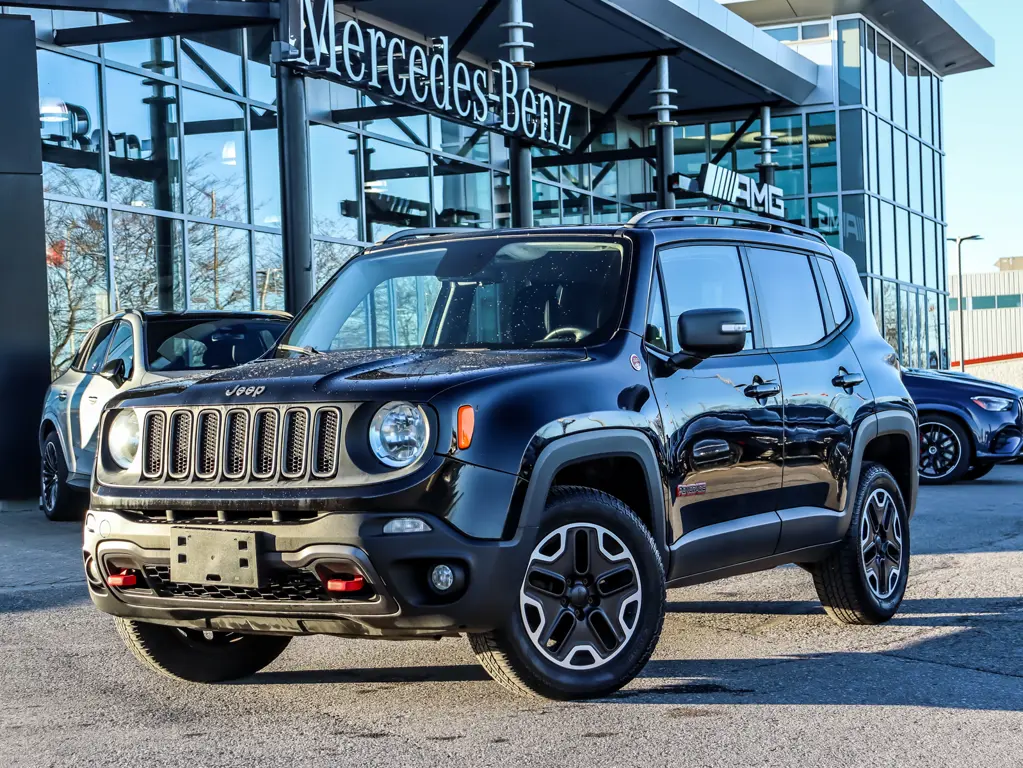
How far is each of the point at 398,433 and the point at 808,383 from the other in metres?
2.54

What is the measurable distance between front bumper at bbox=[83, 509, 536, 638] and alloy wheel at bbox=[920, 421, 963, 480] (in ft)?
39.8

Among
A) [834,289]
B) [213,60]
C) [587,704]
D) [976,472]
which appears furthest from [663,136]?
[587,704]

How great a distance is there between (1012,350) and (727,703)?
99150mm

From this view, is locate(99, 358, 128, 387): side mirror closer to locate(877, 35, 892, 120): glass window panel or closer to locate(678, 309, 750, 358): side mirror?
locate(678, 309, 750, 358): side mirror

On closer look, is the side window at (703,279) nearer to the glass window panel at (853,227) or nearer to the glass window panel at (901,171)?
the glass window panel at (853,227)

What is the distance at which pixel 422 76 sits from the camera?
57.8 feet

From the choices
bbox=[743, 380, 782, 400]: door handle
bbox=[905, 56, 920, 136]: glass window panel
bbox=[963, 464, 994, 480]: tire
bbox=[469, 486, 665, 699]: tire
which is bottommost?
bbox=[963, 464, 994, 480]: tire

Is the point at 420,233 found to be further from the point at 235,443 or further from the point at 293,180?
the point at 293,180

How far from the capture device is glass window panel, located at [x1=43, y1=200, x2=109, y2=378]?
56.1 feet

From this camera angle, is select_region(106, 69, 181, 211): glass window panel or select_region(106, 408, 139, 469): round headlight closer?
select_region(106, 408, 139, 469): round headlight

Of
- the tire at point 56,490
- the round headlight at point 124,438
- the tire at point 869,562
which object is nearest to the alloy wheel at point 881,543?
the tire at point 869,562

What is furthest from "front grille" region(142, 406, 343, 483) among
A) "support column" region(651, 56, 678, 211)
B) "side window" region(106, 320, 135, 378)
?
"support column" region(651, 56, 678, 211)

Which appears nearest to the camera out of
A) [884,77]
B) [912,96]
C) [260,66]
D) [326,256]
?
[260,66]

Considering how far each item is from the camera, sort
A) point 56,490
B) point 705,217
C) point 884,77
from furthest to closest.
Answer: point 884,77 → point 56,490 → point 705,217
